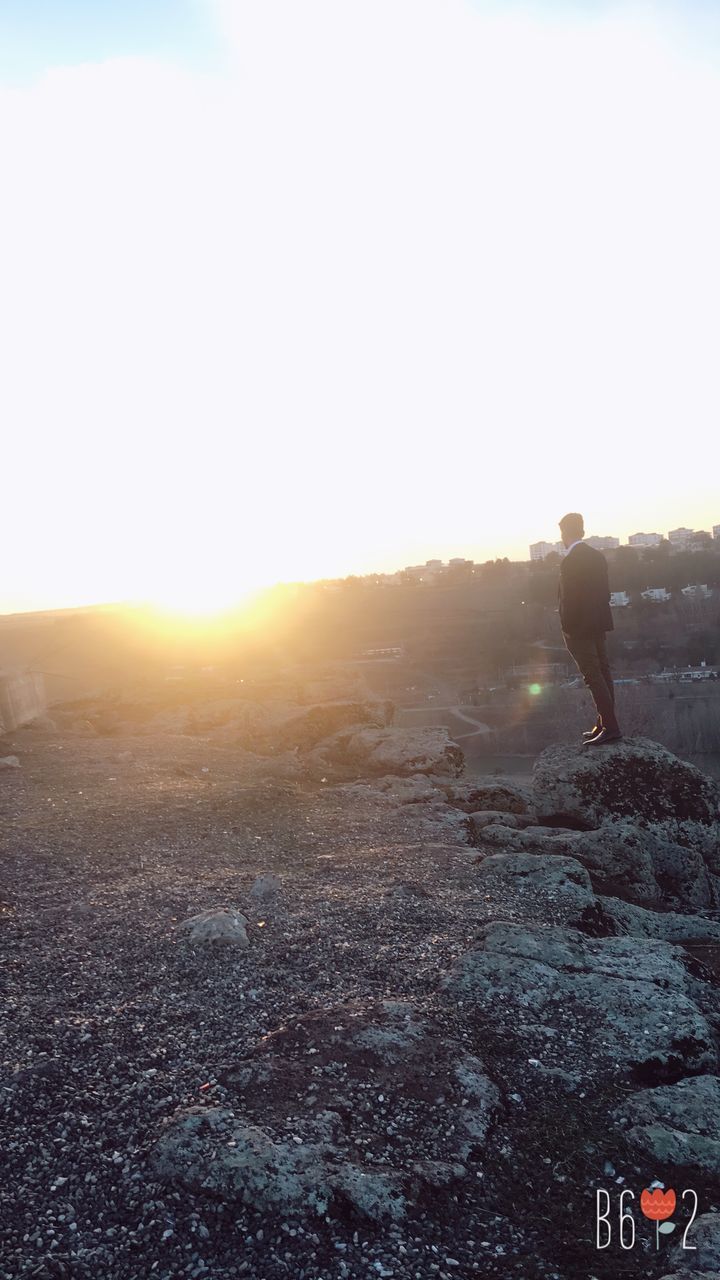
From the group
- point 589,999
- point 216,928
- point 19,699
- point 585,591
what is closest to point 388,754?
point 585,591

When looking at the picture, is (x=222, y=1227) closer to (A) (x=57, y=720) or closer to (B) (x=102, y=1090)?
(B) (x=102, y=1090)

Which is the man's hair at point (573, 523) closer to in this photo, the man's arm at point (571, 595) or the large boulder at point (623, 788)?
the man's arm at point (571, 595)

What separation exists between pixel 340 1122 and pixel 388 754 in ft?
29.7

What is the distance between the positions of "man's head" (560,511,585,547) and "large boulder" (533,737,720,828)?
99.4 inches

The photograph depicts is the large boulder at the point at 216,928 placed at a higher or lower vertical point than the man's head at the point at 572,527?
lower

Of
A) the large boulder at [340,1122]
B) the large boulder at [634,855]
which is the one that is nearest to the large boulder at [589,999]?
the large boulder at [340,1122]

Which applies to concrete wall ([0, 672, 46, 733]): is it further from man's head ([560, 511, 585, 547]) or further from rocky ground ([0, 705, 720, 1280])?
man's head ([560, 511, 585, 547])

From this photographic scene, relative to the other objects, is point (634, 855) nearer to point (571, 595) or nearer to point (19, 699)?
point (571, 595)

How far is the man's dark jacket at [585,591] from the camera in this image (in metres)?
9.19

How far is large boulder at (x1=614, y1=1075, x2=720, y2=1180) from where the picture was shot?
144 inches

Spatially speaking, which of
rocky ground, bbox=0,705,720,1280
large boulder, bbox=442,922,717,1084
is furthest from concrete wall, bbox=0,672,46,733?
large boulder, bbox=442,922,717,1084

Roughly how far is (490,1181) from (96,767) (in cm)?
980

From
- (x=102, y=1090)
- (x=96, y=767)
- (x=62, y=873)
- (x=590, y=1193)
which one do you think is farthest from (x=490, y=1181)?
(x=96, y=767)

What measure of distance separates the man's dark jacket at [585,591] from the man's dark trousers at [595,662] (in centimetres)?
9
